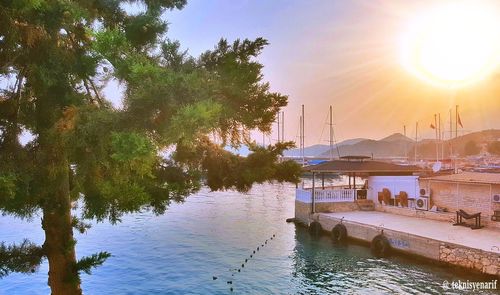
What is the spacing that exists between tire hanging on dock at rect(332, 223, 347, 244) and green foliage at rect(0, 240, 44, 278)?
19.9 meters

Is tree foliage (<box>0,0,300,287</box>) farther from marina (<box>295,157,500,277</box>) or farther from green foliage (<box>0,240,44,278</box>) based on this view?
marina (<box>295,157,500,277</box>)

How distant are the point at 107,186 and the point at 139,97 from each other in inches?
86.8

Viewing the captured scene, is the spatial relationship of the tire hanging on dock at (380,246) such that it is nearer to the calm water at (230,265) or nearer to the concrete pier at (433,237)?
the concrete pier at (433,237)

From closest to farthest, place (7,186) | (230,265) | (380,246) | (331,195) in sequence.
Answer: (7,186) → (380,246) → (230,265) → (331,195)

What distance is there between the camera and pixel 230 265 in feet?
76.2

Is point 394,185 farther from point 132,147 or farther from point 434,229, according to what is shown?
point 132,147

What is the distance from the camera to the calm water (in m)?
19.0

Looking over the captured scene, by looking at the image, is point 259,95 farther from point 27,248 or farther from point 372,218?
point 372,218

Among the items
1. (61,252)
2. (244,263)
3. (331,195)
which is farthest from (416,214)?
(61,252)

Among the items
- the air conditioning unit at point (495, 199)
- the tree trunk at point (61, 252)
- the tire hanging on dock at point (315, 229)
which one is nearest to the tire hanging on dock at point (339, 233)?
the tire hanging on dock at point (315, 229)

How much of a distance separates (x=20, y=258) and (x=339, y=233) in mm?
20416

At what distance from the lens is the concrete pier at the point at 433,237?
1731 centimetres

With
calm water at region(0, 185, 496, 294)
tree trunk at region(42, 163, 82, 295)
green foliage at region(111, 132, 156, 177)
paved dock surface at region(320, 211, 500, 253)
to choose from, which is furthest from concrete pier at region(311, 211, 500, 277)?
green foliage at region(111, 132, 156, 177)

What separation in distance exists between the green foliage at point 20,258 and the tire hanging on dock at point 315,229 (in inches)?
854
